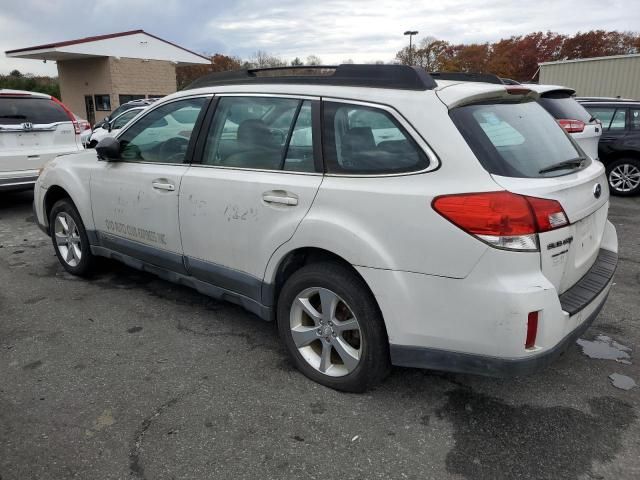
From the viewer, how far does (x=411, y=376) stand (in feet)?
10.4

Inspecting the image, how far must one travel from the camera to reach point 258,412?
9.20 feet

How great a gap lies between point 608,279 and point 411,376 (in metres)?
1.25

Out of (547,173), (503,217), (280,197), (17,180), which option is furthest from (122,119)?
(503,217)

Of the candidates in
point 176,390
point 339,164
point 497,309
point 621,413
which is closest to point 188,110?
point 339,164

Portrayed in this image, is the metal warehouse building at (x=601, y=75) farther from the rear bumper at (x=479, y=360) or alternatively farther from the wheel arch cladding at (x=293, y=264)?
the wheel arch cladding at (x=293, y=264)

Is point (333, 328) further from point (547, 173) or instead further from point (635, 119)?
point (635, 119)

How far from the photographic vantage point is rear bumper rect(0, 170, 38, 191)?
24.4 feet

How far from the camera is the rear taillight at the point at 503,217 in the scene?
2.30 m

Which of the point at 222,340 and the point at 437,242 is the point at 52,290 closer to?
the point at 222,340

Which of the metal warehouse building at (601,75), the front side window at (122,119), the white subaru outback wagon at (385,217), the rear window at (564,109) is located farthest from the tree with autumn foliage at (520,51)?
the white subaru outback wagon at (385,217)

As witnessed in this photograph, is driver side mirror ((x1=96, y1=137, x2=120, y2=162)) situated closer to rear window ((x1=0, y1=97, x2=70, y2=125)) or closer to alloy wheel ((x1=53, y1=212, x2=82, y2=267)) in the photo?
alloy wheel ((x1=53, y1=212, x2=82, y2=267))

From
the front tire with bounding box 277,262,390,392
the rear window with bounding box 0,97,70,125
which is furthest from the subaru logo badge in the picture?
the rear window with bounding box 0,97,70,125

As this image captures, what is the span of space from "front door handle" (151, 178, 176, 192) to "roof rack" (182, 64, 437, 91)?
0.77m

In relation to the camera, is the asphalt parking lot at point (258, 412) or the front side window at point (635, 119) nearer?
the asphalt parking lot at point (258, 412)
